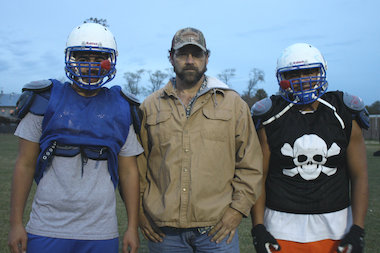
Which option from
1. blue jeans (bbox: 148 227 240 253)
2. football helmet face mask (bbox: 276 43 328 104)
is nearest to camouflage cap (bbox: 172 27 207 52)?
football helmet face mask (bbox: 276 43 328 104)

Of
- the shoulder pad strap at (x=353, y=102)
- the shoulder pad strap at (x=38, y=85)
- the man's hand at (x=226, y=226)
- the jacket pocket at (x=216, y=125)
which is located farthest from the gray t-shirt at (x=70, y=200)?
the shoulder pad strap at (x=353, y=102)

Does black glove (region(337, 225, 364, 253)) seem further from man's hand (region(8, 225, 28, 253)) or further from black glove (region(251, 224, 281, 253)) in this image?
man's hand (region(8, 225, 28, 253))

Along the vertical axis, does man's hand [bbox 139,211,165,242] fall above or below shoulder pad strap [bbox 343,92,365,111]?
below

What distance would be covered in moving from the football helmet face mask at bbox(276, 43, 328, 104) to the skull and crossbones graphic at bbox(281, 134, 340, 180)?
306 millimetres

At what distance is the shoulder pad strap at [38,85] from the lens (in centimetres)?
246

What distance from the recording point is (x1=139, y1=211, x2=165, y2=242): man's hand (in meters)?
2.73

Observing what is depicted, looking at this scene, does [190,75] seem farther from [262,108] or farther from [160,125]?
[262,108]

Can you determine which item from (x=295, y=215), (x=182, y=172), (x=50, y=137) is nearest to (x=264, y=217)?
(x=295, y=215)

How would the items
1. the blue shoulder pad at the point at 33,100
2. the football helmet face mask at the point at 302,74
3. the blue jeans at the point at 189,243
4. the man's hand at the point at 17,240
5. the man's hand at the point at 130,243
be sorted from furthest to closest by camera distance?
the football helmet face mask at the point at 302,74 → the blue jeans at the point at 189,243 → the man's hand at the point at 130,243 → the blue shoulder pad at the point at 33,100 → the man's hand at the point at 17,240

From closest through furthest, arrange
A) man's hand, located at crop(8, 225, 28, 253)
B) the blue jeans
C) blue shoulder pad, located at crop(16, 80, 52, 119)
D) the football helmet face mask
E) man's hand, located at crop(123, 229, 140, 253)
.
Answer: man's hand, located at crop(8, 225, 28, 253), blue shoulder pad, located at crop(16, 80, 52, 119), man's hand, located at crop(123, 229, 140, 253), the blue jeans, the football helmet face mask

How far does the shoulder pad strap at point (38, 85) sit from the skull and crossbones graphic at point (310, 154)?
5.52 feet

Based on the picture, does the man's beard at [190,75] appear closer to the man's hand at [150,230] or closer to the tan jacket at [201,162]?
the tan jacket at [201,162]

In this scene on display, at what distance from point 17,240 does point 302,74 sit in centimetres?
226

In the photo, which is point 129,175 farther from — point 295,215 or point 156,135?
point 295,215
